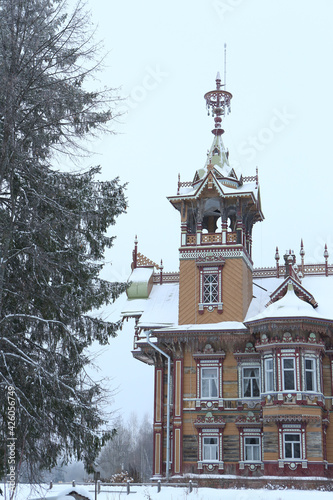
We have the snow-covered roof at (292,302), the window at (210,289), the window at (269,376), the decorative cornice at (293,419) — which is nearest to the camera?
the decorative cornice at (293,419)

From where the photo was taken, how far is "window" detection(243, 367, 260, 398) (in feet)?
97.9

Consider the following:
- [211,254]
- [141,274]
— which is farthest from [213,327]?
[141,274]

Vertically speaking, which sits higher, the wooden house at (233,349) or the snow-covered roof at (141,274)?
the snow-covered roof at (141,274)

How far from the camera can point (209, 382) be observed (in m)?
30.4

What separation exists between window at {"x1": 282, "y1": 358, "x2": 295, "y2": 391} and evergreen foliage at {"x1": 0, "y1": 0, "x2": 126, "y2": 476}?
1566 cm

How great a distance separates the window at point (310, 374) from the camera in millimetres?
28077

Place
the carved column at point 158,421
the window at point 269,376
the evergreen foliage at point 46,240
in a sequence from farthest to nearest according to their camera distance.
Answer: the carved column at point 158,421
the window at point 269,376
the evergreen foliage at point 46,240

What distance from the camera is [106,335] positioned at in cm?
1398

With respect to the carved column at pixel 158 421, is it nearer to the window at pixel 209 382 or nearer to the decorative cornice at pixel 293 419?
the window at pixel 209 382

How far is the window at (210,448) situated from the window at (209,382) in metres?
1.99

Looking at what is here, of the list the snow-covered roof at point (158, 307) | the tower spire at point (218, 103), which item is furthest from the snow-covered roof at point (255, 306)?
the tower spire at point (218, 103)

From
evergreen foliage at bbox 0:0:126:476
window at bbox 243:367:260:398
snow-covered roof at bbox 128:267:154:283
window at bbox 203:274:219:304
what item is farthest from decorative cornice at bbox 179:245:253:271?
evergreen foliage at bbox 0:0:126:476

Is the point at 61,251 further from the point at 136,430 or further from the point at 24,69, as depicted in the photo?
the point at 136,430

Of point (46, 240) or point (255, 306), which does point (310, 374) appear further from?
point (46, 240)
